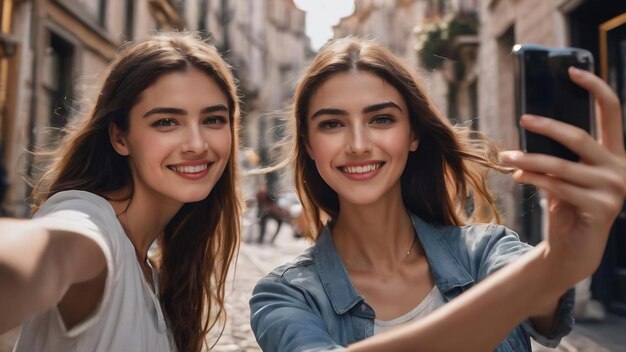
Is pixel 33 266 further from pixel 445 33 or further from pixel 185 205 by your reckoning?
pixel 445 33

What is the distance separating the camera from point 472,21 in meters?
13.2

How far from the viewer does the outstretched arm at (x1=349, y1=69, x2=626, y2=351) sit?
111 cm

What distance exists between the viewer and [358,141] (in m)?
2.10

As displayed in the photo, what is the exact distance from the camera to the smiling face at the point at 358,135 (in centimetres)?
213

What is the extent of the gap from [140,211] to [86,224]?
0.82m

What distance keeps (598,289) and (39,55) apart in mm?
9856

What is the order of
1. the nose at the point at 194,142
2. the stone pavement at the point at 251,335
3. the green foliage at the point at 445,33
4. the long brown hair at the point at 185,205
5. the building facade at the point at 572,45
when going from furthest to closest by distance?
1. the green foliage at the point at 445,33
2. the building facade at the point at 572,45
3. the stone pavement at the point at 251,335
4. the long brown hair at the point at 185,205
5. the nose at the point at 194,142

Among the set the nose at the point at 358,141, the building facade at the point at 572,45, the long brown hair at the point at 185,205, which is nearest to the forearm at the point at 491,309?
the nose at the point at 358,141

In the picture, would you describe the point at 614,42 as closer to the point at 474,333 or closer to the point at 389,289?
the point at 389,289

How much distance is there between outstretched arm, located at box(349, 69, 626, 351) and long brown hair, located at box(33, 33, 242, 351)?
1356 millimetres

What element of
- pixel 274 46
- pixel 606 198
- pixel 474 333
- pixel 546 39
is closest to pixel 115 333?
pixel 474 333

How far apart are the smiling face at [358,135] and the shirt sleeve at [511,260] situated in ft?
1.22

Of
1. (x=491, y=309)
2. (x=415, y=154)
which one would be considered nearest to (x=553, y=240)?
(x=491, y=309)

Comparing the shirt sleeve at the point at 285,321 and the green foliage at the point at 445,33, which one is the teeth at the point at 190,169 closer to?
the shirt sleeve at the point at 285,321
